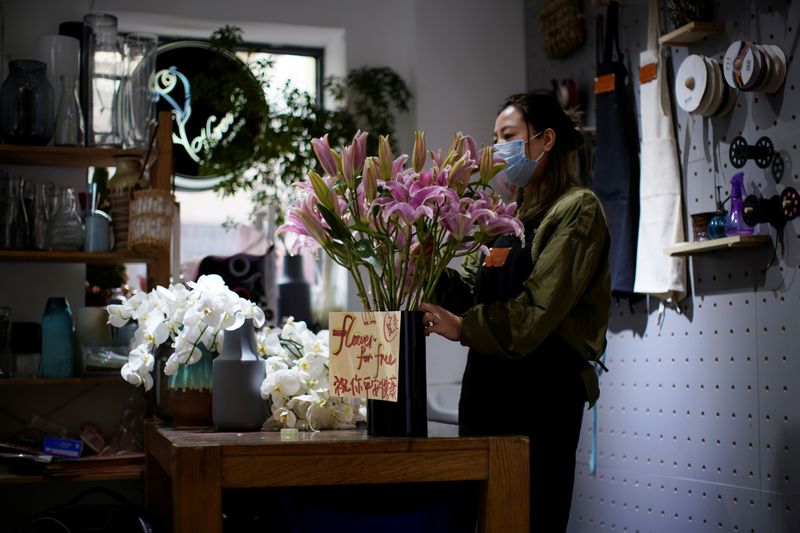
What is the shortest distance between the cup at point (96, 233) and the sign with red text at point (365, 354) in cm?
203

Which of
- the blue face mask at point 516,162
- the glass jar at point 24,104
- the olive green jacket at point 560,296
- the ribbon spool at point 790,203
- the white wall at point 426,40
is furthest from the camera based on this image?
the white wall at point 426,40

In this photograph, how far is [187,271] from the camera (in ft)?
14.9

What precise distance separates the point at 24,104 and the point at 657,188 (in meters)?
2.23

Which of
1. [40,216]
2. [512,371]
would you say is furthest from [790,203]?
[40,216]

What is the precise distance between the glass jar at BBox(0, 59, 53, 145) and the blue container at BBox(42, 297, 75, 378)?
0.59 metres

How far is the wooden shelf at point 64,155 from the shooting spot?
11.3 feet

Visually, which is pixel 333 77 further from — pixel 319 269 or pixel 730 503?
pixel 730 503

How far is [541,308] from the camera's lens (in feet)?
6.10

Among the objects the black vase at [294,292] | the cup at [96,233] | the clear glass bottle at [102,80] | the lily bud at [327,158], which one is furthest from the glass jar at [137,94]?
the lily bud at [327,158]

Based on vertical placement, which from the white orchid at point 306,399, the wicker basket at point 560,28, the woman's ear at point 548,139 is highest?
the wicker basket at point 560,28

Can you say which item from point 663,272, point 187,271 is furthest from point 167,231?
point 663,272

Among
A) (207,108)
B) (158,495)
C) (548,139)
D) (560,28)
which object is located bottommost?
(158,495)

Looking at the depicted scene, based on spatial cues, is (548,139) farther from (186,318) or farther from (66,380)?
(66,380)

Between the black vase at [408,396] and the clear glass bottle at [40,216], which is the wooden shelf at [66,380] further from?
the black vase at [408,396]
